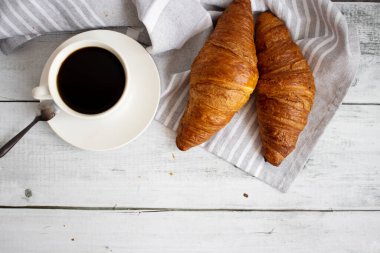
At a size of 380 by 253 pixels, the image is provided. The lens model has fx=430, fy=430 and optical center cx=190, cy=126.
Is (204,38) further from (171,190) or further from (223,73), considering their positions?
(171,190)

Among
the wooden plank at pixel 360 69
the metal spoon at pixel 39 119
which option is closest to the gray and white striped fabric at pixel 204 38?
the wooden plank at pixel 360 69

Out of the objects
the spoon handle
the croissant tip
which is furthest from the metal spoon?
the croissant tip

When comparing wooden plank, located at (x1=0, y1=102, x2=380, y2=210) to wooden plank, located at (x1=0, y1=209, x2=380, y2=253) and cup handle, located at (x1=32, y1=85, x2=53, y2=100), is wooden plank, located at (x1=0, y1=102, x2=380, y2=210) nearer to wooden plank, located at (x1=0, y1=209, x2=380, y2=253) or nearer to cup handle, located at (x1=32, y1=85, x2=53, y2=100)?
wooden plank, located at (x1=0, y1=209, x2=380, y2=253)

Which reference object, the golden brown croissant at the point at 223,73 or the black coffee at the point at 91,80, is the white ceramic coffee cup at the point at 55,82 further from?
the golden brown croissant at the point at 223,73

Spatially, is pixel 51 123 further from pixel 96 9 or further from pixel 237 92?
pixel 237 92

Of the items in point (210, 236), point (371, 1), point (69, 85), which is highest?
point (371, 1)

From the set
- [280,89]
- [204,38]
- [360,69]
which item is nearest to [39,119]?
[204,38]

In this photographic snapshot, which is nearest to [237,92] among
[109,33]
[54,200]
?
[109,33]
